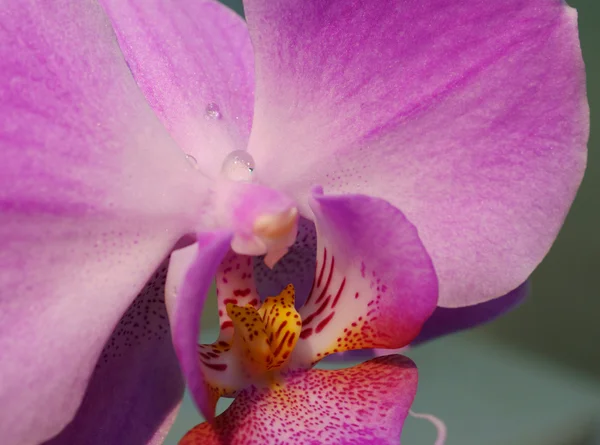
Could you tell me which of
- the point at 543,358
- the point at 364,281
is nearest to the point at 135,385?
the point at 364,281

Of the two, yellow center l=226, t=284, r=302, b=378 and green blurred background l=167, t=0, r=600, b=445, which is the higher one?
yellow center l=226, t=284, r=302, b=378

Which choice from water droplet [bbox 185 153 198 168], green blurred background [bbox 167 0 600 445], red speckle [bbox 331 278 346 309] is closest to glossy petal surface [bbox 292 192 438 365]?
red speckle [bbox 331 278 346 309]

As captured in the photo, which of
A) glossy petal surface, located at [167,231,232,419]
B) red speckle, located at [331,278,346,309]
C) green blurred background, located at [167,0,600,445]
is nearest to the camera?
glossy petal surface, located at [167,231,232,419]

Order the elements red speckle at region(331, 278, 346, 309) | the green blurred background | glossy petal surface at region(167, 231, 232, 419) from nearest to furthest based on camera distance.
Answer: glossy petal surface at region(167, 231, 232, 419), red speckle at region(331, 278, 346, 309), the green blurred background

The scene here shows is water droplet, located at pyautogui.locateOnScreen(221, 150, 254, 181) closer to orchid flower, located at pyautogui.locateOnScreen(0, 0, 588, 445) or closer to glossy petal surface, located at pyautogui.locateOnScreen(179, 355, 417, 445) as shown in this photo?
orchid flower, located at pyautogui.locateOnScreen(0, 0, 588, 445)

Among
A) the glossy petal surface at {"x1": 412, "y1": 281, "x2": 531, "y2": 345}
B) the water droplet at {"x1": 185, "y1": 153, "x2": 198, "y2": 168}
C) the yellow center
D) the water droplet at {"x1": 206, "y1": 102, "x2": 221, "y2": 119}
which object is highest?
the water droplet at {"x1": 206, "y1": 102, "x2": 221, "y2": 119}

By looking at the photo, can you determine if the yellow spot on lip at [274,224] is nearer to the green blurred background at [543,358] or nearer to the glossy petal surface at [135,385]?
the glossy petal surface at [135,385]

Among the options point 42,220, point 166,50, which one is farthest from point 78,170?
point 166,50
